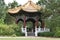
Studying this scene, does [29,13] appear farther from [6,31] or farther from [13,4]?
[13,4]

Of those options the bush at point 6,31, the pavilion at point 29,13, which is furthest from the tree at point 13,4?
the bush at point 6,31

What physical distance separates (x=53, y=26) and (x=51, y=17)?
153cm

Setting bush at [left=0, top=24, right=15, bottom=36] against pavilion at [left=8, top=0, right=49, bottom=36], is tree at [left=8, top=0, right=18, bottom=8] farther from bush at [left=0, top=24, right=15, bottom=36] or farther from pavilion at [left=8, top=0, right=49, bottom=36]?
bush at [left=0, top=24, right=15, bottom=36]

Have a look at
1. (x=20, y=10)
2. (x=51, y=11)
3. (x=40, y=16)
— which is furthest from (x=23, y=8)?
(x=51, y=11)

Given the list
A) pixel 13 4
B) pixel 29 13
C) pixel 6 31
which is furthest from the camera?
pixel 13 4

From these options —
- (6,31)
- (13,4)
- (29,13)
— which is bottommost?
(6,31)

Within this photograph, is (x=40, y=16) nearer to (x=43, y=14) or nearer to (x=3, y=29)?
(x=43, y=14)

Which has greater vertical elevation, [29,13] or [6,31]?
[29,13]

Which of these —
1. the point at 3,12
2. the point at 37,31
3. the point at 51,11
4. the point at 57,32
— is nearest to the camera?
the point at 57,32

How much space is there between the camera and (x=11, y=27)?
37.2 m

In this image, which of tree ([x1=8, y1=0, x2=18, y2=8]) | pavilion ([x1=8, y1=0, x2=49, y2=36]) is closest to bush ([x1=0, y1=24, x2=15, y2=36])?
pavilion ([x1=8, y1=0, x2=49, y2=36])

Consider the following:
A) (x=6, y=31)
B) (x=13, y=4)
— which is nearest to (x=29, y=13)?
(x=6, y=31)

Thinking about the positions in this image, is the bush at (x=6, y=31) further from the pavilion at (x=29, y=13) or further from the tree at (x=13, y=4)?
the tree at (x=13, y=4)

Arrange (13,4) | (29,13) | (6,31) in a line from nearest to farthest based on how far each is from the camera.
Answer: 1. (6,31)
2. (29,13)
3. (13,4)
